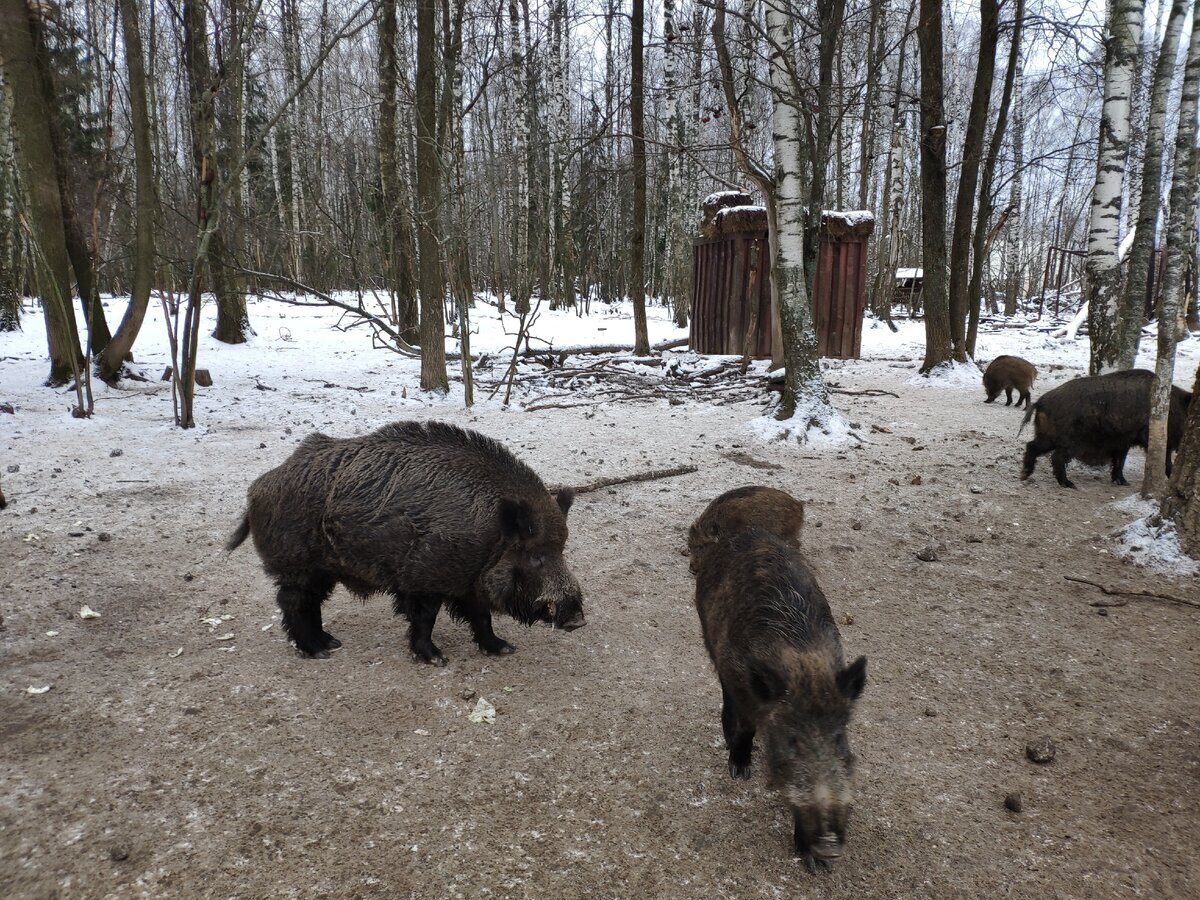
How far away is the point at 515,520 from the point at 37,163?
31.0 ft

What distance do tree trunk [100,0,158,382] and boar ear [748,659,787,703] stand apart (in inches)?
351

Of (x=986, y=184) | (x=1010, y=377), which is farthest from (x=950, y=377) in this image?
(x=986, y=184)

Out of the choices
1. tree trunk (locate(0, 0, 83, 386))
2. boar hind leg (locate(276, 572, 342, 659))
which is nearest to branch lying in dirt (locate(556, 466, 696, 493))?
boar hind leg (locate(276, 572, 342, 659))

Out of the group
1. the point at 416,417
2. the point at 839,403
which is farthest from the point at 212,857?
the point at 839,403

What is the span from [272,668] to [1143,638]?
454 centimetres

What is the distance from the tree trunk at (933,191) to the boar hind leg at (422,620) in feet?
32.6

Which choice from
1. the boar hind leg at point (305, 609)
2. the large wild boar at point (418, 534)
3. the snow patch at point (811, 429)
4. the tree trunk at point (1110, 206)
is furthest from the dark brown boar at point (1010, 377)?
the boar hind leg at point (305, 609)

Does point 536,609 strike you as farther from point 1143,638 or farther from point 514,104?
point 514,104

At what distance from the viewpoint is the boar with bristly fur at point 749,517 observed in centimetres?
450

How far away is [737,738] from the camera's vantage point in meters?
2.74

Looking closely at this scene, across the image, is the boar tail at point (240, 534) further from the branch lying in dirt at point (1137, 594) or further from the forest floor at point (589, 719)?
the branch lying in dirt at point (1137, 594)

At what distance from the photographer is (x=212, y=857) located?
2.30m

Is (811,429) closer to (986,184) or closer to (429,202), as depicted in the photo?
(429,202)

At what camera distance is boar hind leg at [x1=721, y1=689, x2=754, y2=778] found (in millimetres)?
2709
